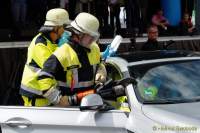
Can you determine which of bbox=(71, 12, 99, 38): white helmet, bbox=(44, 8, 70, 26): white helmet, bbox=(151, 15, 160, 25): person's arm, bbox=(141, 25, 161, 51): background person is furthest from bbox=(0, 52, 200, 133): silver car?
bbox=(151, 15, 160, 25): person's arm

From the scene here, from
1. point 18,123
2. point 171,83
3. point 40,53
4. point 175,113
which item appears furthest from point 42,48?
point 175,113

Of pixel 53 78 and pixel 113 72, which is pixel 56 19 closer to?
pixel 113 72

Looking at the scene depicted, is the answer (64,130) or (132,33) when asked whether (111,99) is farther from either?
(132,33)

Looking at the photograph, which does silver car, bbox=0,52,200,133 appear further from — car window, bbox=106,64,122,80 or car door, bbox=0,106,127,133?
car window, bbox=106,64,122,80

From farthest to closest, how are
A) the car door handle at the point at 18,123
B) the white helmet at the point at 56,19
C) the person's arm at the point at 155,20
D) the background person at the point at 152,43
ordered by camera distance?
the person's arm at the point at 155,20
the background person at the point at 152,43
the white helmet at the point at 56,19
the car door handle at the point at 18,123

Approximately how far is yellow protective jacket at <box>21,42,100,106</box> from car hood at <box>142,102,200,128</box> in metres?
0.79

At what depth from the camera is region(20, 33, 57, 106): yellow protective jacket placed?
496 cm

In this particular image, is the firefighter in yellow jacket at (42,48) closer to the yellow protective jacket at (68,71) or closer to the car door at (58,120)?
the yellow protective jacket at (68,71)

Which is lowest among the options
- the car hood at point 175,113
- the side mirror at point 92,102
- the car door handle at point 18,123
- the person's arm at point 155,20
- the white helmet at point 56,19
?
the person's arm at point 155,20

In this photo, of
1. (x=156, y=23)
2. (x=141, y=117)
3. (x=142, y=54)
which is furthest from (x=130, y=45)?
(x=141, y=117)

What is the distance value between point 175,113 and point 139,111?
0.30m

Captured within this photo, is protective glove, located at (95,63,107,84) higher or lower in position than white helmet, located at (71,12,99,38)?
lower

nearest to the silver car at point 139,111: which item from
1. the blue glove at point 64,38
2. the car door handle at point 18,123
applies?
the car door handle at point 18,123

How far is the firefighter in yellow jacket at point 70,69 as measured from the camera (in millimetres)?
4625
